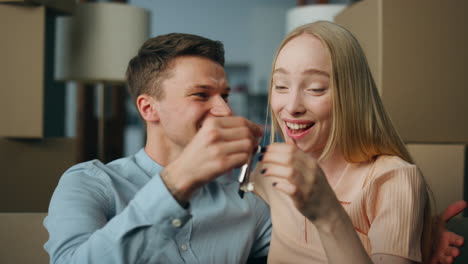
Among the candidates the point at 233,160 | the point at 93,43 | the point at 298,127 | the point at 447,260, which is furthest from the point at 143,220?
the point at 93,43

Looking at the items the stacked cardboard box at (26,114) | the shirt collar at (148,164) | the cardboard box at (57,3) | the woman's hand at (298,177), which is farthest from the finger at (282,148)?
the cardboard box at (57,3)

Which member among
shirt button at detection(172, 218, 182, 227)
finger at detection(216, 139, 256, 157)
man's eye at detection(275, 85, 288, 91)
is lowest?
shirt button at detection(172, 218, 182, 227)

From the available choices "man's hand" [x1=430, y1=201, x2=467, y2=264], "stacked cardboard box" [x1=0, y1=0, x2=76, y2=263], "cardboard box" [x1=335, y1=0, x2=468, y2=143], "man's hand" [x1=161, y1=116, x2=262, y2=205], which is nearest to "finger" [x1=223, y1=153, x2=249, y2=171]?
"man's hand" [x1=161, y1=116, x2=262, y2=205]

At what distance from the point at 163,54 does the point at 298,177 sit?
58cm

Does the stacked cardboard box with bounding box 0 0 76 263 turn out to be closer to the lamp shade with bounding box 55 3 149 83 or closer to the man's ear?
the lamp shade with bounding box 55 3 149 83

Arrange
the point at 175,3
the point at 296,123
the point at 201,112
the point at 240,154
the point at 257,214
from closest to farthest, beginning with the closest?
the point at 240,154, the point at 296,123, the point at 201,112, the point at 257,214, the point at 175,3

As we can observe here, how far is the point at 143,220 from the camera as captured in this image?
75 centimetres

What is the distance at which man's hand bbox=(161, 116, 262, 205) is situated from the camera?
70 centimetres

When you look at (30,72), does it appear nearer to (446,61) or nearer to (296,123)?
(296,123)

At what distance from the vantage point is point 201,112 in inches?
41.8

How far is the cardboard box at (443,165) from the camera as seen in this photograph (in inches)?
55.7

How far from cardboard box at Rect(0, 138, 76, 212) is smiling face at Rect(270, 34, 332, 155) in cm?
105

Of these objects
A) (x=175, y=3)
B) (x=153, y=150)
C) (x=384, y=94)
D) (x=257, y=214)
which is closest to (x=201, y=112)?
(x=153, y=150)

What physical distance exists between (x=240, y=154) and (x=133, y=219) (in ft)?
0.67
